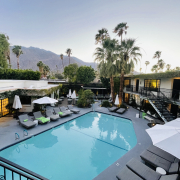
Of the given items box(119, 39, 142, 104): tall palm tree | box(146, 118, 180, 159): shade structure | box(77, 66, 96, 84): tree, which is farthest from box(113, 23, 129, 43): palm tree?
box(146, 118, 180, 159): shade structure

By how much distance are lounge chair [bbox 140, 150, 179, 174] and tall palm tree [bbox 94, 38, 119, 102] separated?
13.0m

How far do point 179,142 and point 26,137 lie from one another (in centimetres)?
971

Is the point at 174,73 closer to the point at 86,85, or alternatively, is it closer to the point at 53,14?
the point at 86,85

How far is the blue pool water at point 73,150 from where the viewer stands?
18.5ft

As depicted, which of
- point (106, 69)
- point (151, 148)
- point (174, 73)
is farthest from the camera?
point (106, 69)

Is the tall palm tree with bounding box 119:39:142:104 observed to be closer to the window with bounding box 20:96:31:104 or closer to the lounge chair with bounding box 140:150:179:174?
the lounge chair with bounding box 140:150:179:174

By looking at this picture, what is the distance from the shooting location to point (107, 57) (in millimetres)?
17422

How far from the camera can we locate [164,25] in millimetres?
14578

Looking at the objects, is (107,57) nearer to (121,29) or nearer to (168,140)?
(121,29)

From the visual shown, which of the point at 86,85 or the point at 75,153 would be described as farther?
the point at 86,85

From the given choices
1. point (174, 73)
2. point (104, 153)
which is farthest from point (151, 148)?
point (174, 73)

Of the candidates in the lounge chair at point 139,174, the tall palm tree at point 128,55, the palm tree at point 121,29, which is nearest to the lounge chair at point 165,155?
the lounge chair at point 139,174

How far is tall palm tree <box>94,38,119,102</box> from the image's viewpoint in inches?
648

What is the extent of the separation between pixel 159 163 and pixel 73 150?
516 centimetres
